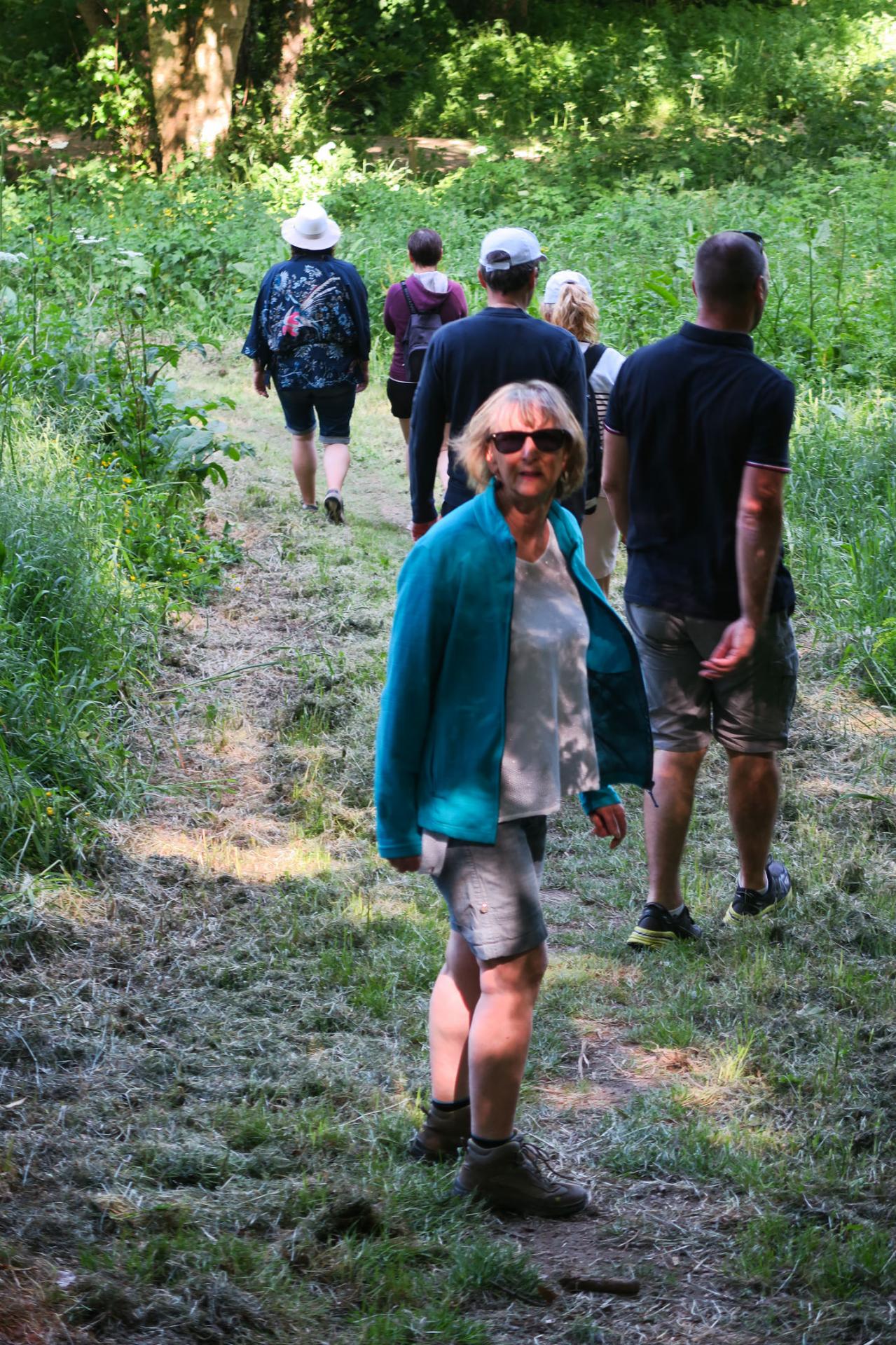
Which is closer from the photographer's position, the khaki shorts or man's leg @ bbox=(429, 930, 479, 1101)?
man's leg @ bbox=(429, 930, 479, 1101)

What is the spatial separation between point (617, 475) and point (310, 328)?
14.8 feet

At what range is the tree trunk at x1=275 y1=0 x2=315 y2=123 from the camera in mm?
23016

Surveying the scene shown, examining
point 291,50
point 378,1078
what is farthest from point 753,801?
point 291,50

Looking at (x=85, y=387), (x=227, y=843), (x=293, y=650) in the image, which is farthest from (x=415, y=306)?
(x=227, y=843)

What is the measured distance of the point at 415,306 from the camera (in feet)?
28.1

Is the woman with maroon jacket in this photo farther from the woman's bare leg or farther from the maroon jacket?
the woman's bare leg

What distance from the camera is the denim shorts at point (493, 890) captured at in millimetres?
3135

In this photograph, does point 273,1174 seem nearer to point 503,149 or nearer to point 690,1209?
point 690,1209

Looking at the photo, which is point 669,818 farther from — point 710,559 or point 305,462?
point 305,462

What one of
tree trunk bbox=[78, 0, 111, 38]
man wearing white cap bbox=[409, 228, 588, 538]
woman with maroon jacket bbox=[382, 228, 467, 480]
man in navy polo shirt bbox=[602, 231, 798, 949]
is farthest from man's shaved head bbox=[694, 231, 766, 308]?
tree trunk bbox=[78, 0, 111, 38]

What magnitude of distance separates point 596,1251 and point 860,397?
778 centimetres

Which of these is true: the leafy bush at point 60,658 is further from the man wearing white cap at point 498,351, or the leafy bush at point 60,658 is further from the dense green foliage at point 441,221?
the man wearing white cap at point 498,351

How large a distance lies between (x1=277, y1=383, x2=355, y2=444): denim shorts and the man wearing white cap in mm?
3416

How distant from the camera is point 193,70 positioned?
20375 mm
